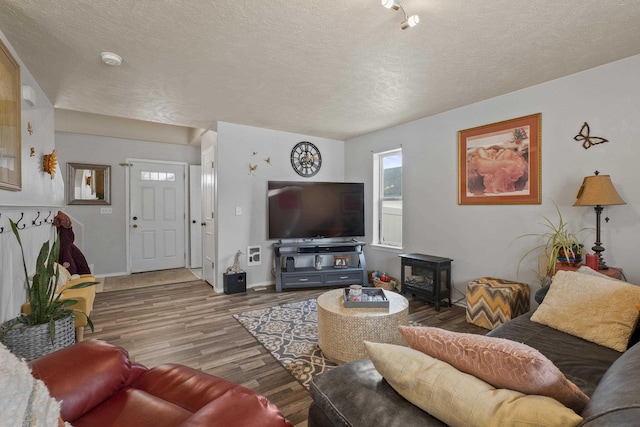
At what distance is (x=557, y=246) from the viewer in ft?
8.39

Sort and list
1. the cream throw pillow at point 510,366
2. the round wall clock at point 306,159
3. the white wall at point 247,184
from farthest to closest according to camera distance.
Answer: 1. the round wall clock at point 306,159
2. the white wall at point 247,184
3. the cream throw pillow at point 510,366

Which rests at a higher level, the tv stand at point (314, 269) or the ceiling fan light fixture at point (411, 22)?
the ceiling fan light fixture at point (411, 22)

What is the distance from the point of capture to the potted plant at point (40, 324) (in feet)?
6.11

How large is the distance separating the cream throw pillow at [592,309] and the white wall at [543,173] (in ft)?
3.24

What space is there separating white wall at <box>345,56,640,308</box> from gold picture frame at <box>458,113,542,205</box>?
0.07 meters

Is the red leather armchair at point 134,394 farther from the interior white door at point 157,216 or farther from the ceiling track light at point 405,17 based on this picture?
the interior white door at point 157,216

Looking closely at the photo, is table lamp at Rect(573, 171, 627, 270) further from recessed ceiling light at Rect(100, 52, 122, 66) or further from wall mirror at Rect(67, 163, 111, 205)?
wall mirror at Rect(67, 163, 111, 205)

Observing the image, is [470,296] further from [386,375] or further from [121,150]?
[121,150]

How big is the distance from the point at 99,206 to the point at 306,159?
355 cm

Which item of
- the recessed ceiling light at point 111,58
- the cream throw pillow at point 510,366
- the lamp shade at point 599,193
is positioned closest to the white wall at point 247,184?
the recessed ceiling light at point 111,58

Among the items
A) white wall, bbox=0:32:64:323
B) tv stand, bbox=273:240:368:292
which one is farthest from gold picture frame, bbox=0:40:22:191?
tv stand, bbox=273:240:368:292

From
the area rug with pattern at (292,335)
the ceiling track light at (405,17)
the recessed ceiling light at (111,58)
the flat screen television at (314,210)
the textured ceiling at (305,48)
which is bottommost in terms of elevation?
the area rug with pattern at (292,335)

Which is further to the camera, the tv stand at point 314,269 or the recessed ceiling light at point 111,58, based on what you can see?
the tv stand at point 314,269

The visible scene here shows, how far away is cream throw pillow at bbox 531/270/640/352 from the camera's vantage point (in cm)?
160
